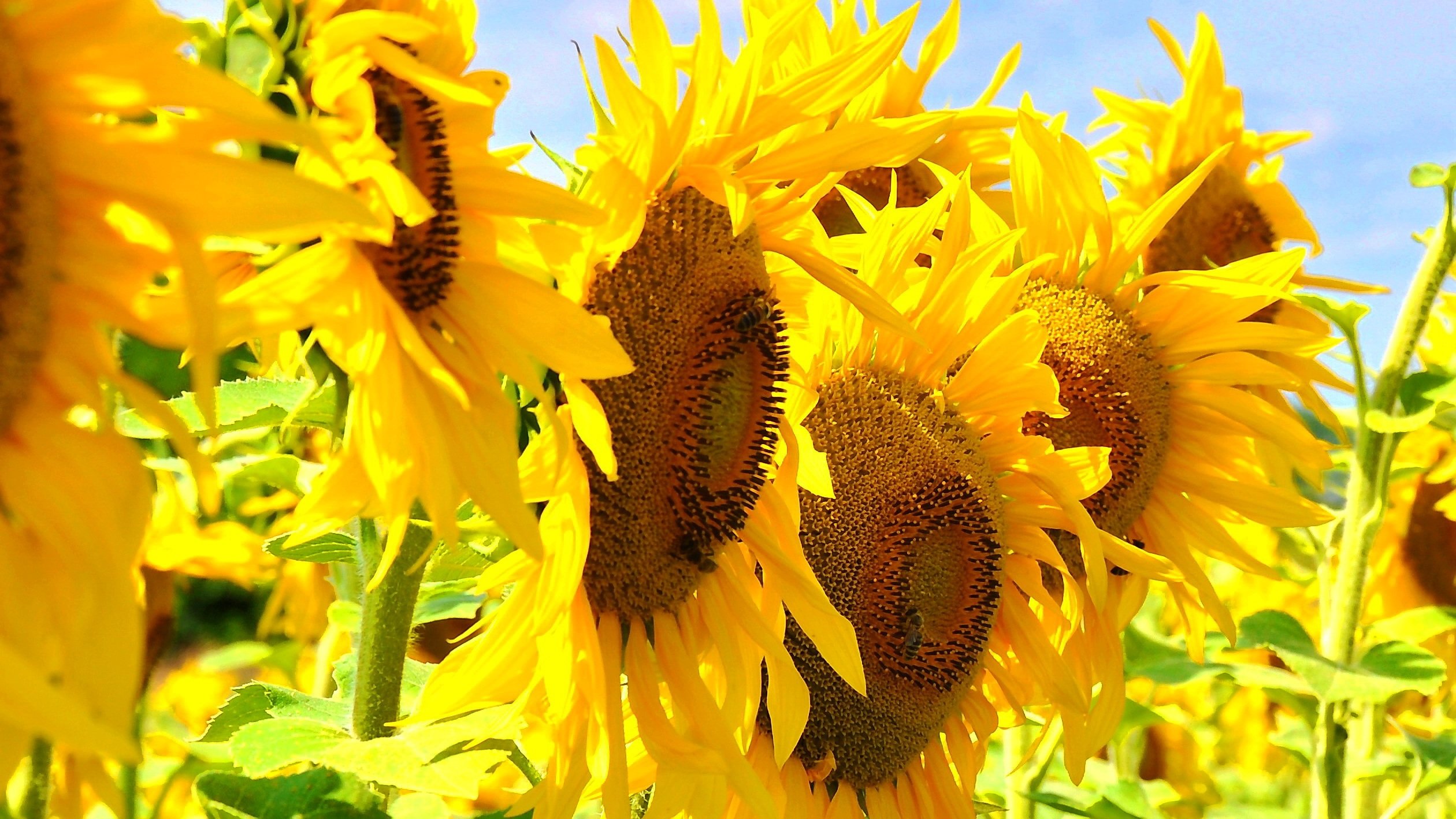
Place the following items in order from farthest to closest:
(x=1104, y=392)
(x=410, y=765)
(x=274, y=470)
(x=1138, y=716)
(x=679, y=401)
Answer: (x=1138, y=716)
(x=1104, y=392)
(x=274, y=470)
(x=679, y=401)
(x=410, y=765)

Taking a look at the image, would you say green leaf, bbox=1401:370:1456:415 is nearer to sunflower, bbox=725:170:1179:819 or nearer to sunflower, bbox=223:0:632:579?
sunflower, bbox=725:170:1179:819

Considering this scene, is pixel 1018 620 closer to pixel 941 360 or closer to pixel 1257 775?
pixel 941 360

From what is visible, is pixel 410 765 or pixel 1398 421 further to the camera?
pixel 1398 421

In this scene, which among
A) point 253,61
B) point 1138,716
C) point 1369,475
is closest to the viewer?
point 253,61

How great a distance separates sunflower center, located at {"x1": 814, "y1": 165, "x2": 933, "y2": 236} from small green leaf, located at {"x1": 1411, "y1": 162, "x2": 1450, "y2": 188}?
0.84 m

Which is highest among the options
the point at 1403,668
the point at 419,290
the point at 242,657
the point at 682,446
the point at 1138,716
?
the point at 419,290

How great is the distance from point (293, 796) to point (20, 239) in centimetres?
56

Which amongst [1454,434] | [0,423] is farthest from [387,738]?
[1454,434]

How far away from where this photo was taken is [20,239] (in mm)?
553

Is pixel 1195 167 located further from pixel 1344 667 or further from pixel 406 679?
pixel 406 679

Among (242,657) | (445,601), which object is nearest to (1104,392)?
(445,601)

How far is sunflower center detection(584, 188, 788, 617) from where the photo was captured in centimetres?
99

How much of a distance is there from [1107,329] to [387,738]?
1100 millimetres

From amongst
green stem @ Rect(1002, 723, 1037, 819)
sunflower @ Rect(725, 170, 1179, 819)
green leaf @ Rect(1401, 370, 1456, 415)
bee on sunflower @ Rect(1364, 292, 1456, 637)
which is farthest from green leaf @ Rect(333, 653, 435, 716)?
bee on sunflower @ Rect(1364, 292, 1456, 637)
